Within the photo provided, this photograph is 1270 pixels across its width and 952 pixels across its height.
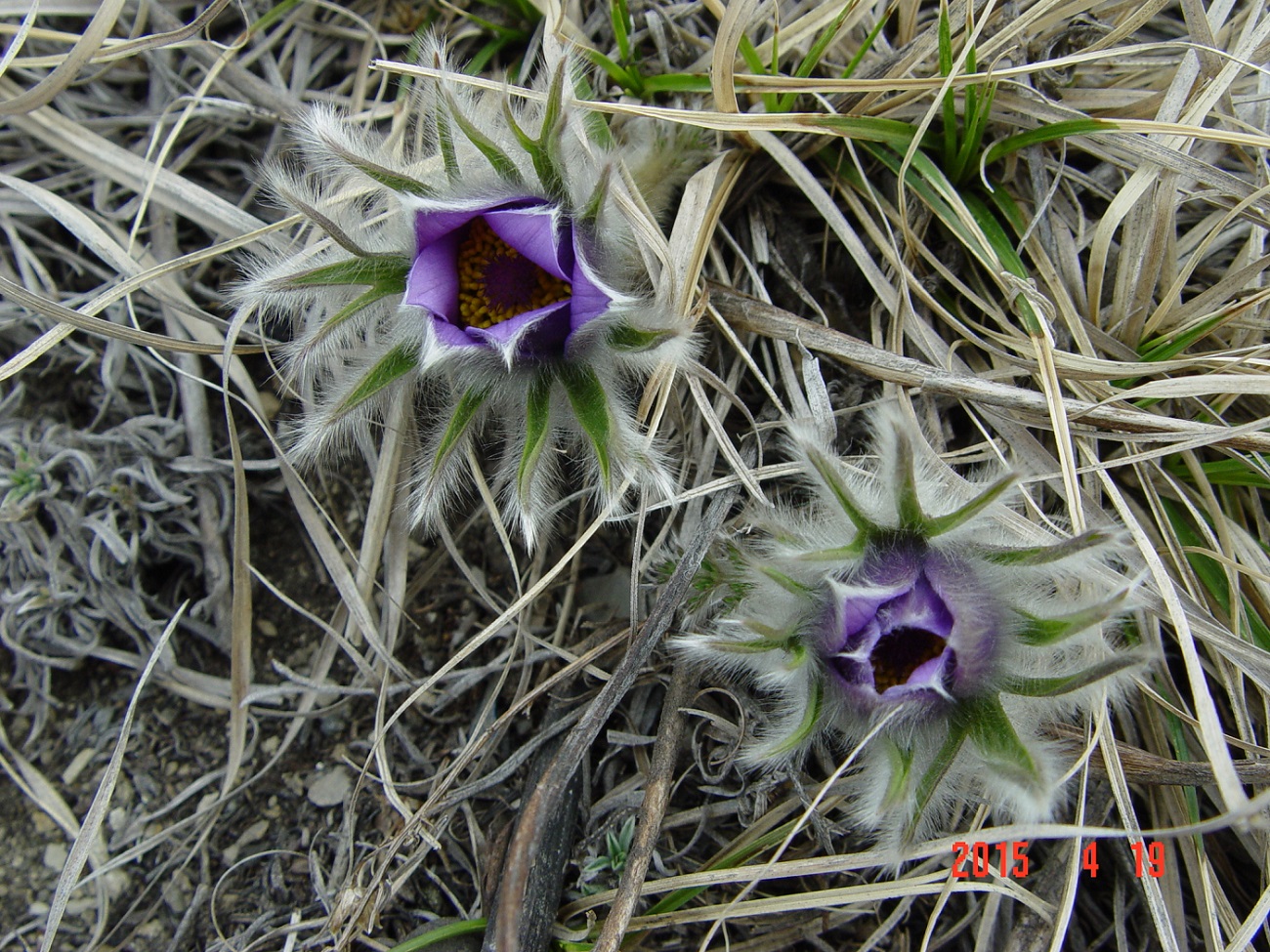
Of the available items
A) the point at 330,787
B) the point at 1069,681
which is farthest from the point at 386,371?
the point at 1069,681

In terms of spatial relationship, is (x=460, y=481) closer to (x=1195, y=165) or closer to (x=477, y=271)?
(x=477, y=271)

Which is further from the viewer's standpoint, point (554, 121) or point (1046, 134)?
point (1046, 134)

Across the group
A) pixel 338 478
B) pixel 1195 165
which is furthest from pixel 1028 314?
pixel 338 478

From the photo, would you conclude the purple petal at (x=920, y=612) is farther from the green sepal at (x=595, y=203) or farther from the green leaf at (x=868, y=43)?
the green leaf at (x=868, y=43)
